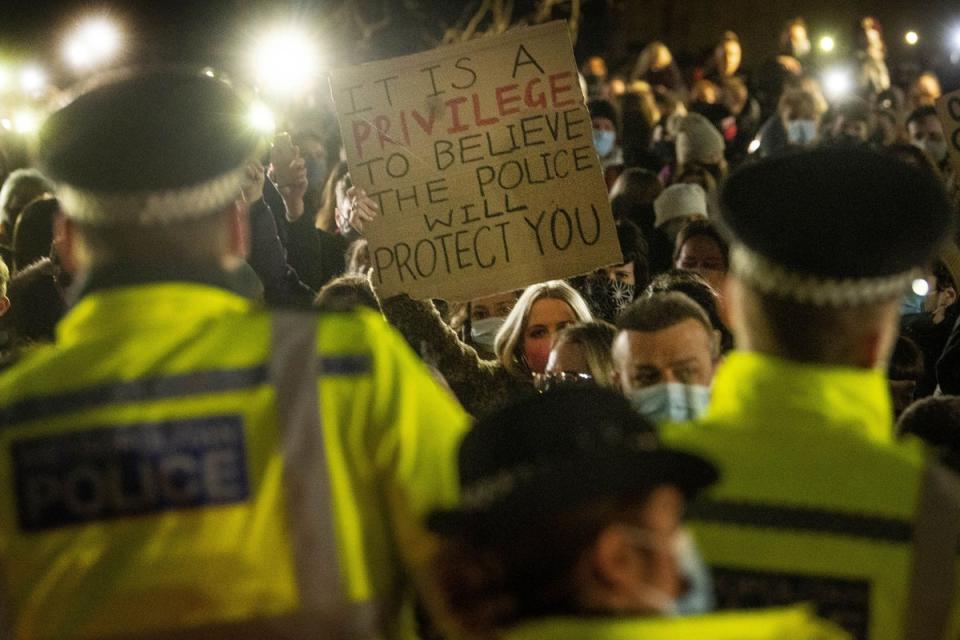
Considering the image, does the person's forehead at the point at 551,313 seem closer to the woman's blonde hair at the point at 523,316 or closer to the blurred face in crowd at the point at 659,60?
the woman's blonde hair at the point at 523,316

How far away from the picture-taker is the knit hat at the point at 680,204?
8.09 meters

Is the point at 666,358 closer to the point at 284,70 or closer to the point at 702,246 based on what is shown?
the point at 702,246

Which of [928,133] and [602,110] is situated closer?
[602,110]

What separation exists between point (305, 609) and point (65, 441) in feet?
1.74

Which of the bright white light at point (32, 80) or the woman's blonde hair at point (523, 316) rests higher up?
the bright white light at point (32, 80)

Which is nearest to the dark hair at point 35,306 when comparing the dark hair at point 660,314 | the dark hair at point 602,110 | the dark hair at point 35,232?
the dark hair at point 35,232

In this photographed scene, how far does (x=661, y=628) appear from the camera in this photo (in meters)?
1.80

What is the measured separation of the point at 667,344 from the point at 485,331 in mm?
2621

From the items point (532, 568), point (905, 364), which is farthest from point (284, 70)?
point (532, 568)

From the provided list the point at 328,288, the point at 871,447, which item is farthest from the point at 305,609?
the point at 328,288

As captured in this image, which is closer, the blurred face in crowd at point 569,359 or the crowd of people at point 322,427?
the crowd of people at point 322,427

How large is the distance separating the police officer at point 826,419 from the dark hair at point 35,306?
3758mm

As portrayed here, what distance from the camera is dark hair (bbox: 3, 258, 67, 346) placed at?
18.3 feet

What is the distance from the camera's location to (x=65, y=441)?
2371mm
